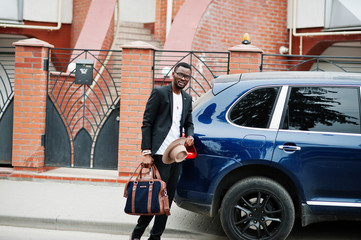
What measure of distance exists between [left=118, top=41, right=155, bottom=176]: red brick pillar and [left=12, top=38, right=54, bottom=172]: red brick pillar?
143 centimetres

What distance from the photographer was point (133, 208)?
4.77 meters

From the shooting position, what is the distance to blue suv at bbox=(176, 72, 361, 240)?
5.21 m

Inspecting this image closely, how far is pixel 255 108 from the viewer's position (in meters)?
5.45

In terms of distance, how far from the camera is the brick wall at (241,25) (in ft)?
37.2

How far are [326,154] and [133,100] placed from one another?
156 inches

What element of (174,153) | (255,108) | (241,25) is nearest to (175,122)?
(174,153)

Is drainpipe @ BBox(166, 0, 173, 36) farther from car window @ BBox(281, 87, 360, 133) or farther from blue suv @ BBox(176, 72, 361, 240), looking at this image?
car window @ BBox(281, 87, 360, 133)

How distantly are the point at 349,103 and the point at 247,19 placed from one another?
7355mm

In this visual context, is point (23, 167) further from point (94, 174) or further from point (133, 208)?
point (133, 208)

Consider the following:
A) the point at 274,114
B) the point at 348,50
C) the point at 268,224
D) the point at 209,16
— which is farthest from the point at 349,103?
the point at 348,50

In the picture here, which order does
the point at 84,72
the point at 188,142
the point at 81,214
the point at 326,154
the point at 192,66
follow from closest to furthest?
the point at 188,142
the point at 326,154
the point at 81,214
the point at 84,72
the point at 192,66

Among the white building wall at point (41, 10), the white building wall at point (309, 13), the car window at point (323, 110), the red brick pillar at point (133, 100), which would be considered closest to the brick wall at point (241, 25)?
the white building wall at point (309, 13)

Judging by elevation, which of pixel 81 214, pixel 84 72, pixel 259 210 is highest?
pixel 84 72

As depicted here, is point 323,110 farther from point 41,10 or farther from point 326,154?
point 41,10
